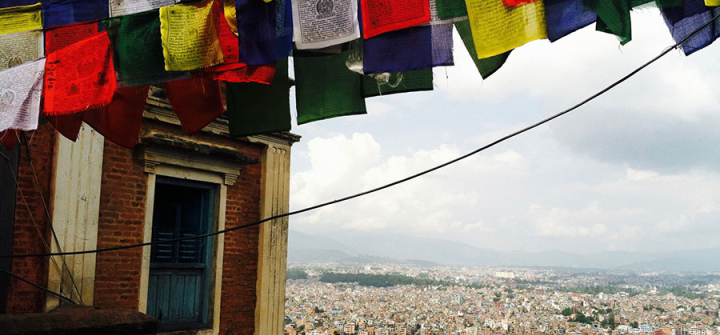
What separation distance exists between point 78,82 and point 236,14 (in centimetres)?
137

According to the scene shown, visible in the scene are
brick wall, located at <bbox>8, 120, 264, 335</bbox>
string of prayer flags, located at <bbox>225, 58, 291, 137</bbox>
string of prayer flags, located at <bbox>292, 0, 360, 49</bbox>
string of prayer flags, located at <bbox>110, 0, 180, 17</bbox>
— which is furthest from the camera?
brick wall, located at <bbox>8, 120, 264, 335</bbox>

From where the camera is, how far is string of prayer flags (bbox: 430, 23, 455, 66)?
357 cm

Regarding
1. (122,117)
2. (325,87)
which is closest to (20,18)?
(122,117)

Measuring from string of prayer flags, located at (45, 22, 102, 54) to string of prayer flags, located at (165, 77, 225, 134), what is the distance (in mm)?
719

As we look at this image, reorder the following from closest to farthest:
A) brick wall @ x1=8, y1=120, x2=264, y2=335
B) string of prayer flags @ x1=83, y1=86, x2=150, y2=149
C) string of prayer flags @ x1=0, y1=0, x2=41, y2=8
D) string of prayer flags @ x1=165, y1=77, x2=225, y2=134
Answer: string of prayer flags @ x1=0, y1=0, x2=41, y2=8 < string of prayer flags @ x1=165, y1=77, x2=225, y2=134 < string of prayer flags @ x1=83, y1=86, x2=150, y2=149 < brick wall @ x1=8, y1=120, x2=264, y2=335

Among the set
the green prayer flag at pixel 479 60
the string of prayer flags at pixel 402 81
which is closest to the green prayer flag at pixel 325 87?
the string of prayer flags at pixel 402 81

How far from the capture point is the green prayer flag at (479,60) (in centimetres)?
361

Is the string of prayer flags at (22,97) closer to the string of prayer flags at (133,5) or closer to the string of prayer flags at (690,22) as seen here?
the string of prayer flags at (133,5)

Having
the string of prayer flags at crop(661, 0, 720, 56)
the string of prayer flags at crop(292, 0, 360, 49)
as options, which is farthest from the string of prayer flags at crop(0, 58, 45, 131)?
the string of prayer flags at crop(661, 0, 720, 56)

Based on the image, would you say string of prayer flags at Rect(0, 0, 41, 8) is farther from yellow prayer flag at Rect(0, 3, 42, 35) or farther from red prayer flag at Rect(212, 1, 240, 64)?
red prayer flag at Rect(212, 1, 240, 64)

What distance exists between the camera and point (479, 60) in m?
3.64

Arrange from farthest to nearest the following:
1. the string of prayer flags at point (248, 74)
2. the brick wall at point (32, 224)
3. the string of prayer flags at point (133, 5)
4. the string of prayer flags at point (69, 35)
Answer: the brick wall at point (32, 224), the string of prayer flags at point (69, 35), the string of prayer flags at point (133, 5), the string of prayer flags at point (248, 74)

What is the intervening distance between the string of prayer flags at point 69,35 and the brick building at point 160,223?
1.61 metres

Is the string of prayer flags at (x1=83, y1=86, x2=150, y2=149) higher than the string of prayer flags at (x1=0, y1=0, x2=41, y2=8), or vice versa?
the string of prayer flags at (x1=0, y1=0, x2=41, y2=8)
